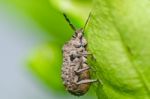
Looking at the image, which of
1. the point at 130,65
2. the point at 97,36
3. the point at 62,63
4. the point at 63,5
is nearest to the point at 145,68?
the point at 130,65

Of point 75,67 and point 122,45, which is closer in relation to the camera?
point 122,45

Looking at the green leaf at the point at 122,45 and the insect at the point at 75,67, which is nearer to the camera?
the green leaf at the point at 122,45

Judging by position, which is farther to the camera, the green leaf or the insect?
the insect

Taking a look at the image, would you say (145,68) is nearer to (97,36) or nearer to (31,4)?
(97,36)
